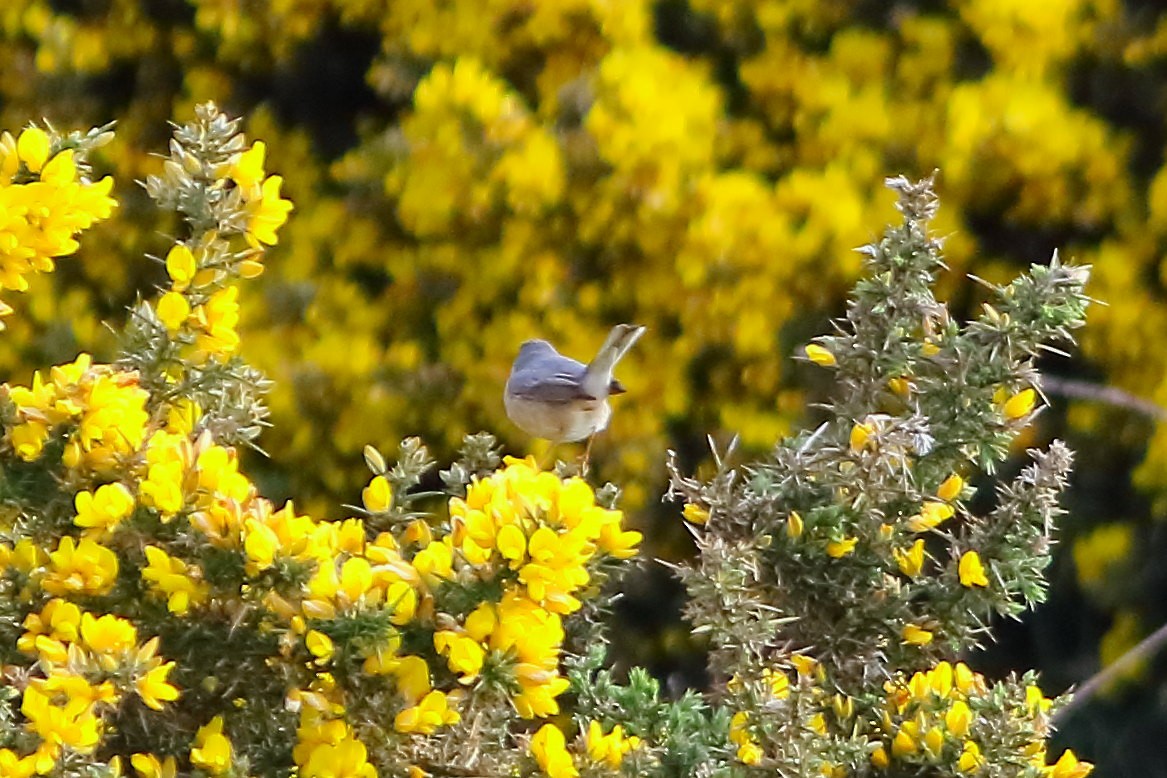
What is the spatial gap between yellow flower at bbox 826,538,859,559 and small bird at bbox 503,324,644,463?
81cm

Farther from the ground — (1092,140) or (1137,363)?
(1092,140)

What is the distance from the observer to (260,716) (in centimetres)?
140

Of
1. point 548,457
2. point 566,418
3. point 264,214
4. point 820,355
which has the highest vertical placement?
point 548,457

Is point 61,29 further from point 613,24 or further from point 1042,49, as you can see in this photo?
point 1042,49

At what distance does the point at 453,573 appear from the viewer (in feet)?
4.09

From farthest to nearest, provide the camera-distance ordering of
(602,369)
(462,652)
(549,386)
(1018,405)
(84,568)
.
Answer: (549,386), (602,369), (1018,405), (84,568), (462,652)

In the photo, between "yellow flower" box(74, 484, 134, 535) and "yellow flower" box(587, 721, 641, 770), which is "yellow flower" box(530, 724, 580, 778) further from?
"yellow flower" box(74, 484, 134, 535)

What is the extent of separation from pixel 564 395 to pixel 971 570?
1.02 meters

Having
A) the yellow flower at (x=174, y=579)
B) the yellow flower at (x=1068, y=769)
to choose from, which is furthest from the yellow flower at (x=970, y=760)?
the yellow flower at (x=174, y=579)

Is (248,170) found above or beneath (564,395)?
beneath

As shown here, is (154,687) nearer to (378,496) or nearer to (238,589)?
(238,589)

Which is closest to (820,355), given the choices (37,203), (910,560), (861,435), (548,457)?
(861,435)

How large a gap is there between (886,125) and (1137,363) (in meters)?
0.70

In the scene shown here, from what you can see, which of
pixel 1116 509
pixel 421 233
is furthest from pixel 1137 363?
pixel 421 233
